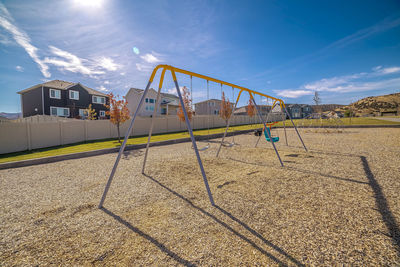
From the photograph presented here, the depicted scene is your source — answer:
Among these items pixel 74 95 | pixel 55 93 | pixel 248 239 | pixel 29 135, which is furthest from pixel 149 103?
pixel 248 239

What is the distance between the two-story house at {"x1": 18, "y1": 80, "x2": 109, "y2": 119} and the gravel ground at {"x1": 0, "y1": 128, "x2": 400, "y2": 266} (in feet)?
90.2

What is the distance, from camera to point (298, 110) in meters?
68.5

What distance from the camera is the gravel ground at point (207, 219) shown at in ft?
7.35

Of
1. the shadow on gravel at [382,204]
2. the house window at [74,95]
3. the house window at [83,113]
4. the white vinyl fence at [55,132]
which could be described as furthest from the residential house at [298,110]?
the shadow on gravel at [382,204]

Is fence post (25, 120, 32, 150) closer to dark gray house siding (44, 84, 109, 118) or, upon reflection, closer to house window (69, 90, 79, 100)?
dark gray house siding (44, 84, 109, 118)

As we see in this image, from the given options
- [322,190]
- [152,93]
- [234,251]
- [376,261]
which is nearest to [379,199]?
[322,190]

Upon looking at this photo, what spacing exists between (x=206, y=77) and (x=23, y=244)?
5400mm

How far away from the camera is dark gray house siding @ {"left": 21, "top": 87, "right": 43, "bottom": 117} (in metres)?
26.0

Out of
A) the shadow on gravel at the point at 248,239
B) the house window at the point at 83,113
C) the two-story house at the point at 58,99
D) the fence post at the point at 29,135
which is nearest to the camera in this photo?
the shadow on gravel at the point at 248,239

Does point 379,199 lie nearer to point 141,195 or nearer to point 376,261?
point 376,261

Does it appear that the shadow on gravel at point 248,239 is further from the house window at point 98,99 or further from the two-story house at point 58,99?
the house window at point 98,99

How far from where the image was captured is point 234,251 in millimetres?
2285

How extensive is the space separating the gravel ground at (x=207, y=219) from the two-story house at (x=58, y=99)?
90.2ft

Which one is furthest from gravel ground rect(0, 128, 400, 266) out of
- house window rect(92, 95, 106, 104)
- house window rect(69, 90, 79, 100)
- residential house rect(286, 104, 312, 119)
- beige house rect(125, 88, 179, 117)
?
residential house rect(286, 104, 312, 119)
